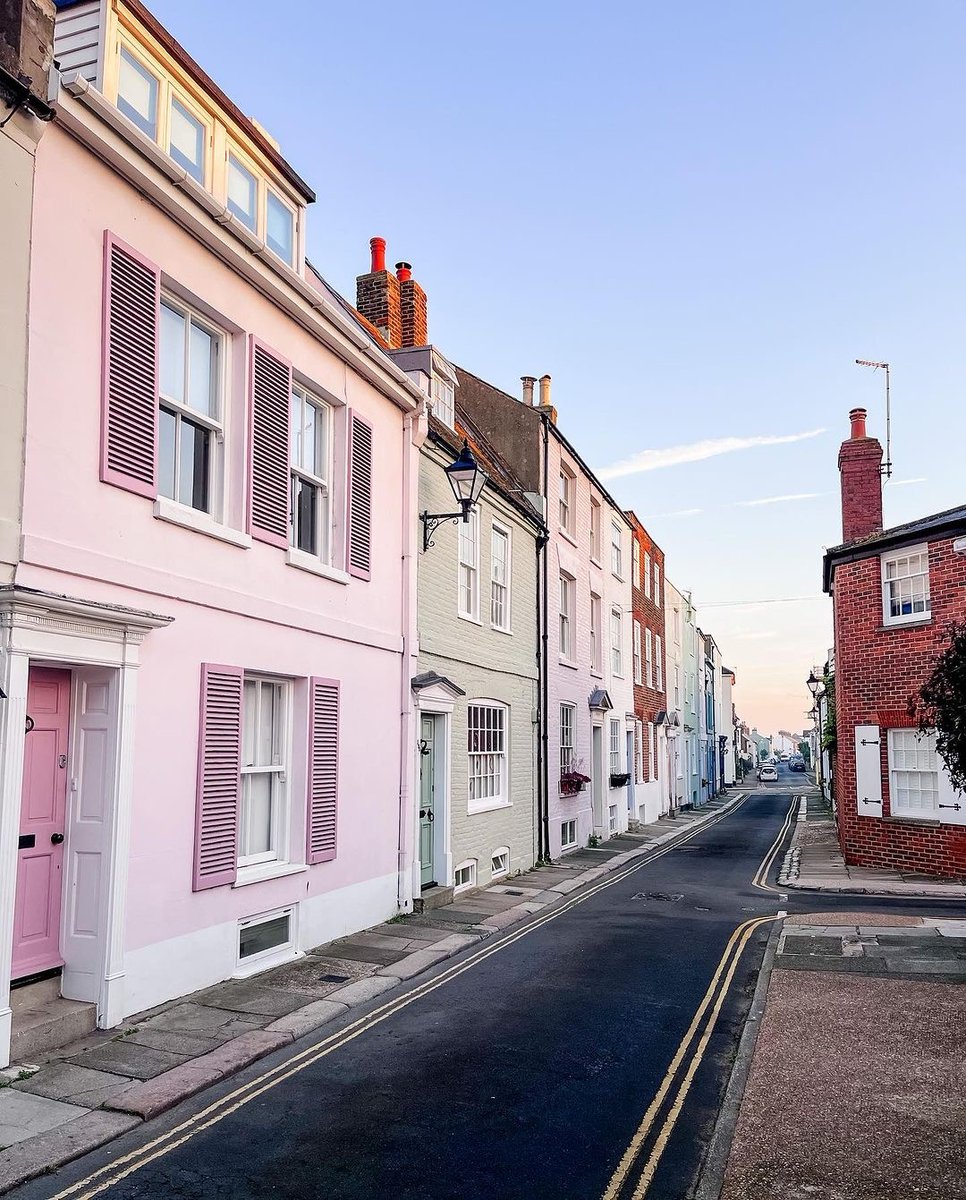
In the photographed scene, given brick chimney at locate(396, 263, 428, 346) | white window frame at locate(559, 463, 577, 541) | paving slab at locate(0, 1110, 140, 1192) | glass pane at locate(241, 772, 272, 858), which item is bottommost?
paving slab at locate(0, 1110, 140, 1192)

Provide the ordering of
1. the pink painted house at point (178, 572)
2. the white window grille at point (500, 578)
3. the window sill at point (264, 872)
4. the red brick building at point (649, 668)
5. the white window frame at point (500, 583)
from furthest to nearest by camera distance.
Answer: the red brick building at point (649, 668) → the white window grille at point (500, 578) → the white window frame at point (500, 583) → the window sill at point (264, 872) → the pink painted house at point (178, 572)

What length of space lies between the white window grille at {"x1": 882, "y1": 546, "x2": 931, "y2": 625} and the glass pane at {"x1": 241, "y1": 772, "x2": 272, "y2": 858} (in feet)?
46.2

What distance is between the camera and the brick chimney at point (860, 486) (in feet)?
78.2

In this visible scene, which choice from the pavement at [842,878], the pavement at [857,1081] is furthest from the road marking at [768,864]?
the pavement at [857,1081]

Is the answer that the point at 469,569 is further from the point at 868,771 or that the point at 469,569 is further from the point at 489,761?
the point at 868,771

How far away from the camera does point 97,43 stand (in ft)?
28.6

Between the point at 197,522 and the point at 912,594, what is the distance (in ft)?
51.1

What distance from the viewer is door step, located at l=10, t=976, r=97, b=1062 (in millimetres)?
6863

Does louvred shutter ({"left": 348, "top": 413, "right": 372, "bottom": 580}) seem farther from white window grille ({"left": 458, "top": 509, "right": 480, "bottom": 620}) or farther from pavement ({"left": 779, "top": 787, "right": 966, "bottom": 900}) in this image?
pavement ({"left": 779, "top": 787, "right": 966, "bottom": 900})

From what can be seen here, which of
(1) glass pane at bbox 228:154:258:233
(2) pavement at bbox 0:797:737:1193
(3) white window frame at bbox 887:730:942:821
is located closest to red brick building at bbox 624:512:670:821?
(3) white window frame at bbox 887:730:942:821

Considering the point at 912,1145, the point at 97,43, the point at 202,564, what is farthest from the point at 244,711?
the point at 912,1145

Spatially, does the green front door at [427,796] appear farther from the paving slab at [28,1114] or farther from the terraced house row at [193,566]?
the paving slab at [28,1114]

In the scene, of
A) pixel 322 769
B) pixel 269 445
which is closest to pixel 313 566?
pixel 269 445

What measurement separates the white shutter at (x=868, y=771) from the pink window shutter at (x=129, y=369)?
16185 mm
